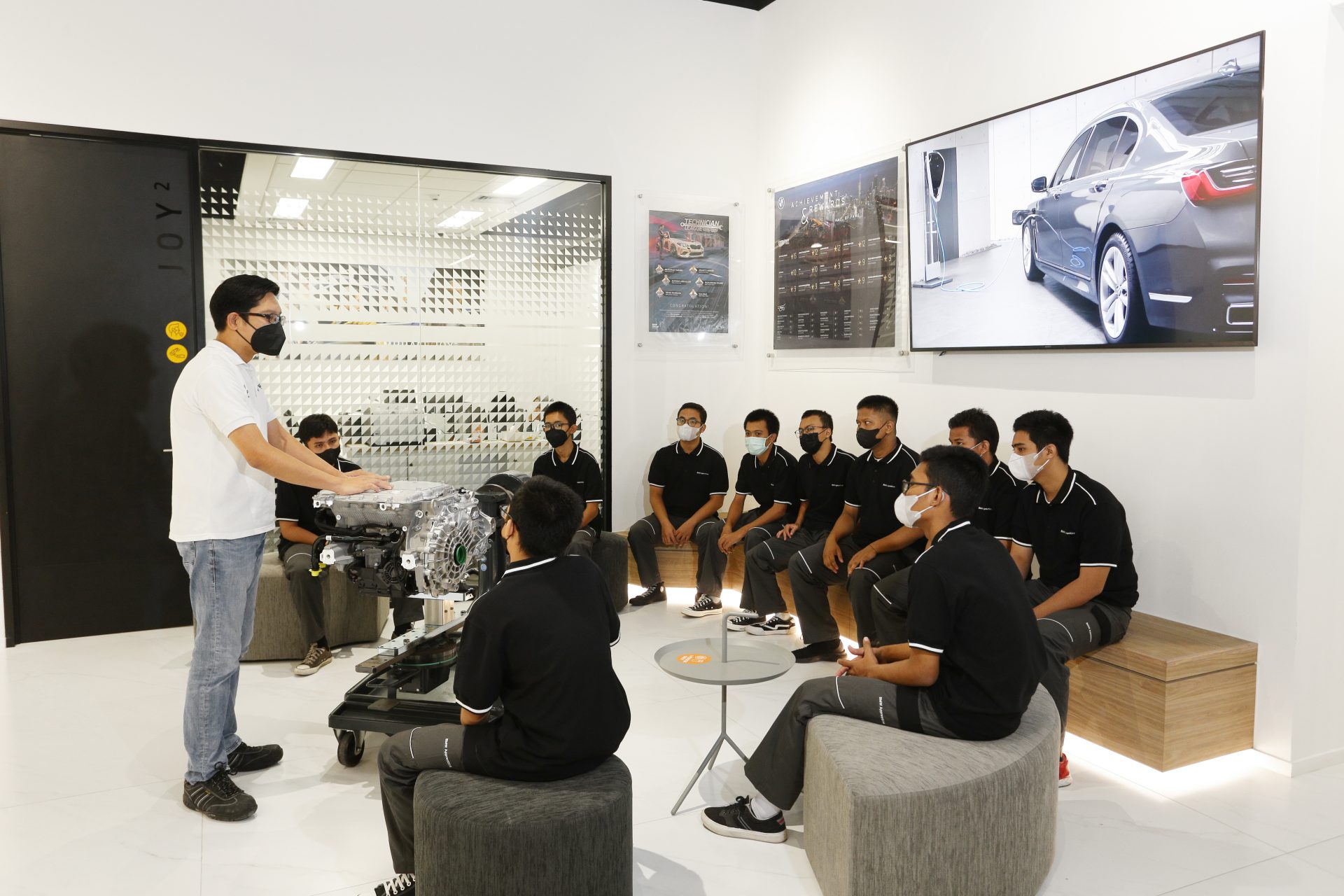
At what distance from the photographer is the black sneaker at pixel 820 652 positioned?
476cm

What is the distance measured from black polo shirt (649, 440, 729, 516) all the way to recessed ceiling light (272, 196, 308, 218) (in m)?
2.67

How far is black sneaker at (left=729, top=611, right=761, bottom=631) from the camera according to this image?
5.35m

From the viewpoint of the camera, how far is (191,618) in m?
5.39

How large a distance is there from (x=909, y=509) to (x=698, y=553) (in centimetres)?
313

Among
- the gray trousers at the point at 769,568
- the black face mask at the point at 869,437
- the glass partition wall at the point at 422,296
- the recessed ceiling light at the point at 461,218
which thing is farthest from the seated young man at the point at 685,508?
the recessed ceiling light at the point at 461,218

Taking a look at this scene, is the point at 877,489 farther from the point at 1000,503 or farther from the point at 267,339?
the point at 267,339

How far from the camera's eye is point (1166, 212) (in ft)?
12.3

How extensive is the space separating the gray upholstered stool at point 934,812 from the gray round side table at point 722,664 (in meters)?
0.44

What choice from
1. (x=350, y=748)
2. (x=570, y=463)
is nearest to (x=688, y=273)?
(x=570, y=463)

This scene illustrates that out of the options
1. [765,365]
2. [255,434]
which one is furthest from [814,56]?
[255,434]

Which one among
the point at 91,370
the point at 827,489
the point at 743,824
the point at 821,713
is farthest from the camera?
the point at 827,489

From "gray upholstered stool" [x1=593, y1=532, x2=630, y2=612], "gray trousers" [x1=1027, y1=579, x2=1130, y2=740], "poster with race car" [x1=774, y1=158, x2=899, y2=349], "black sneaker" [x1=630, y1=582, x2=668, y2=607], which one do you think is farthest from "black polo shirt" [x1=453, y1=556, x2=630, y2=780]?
"poster with race car" [x1=774, y1=158, x2=899, y2=349]

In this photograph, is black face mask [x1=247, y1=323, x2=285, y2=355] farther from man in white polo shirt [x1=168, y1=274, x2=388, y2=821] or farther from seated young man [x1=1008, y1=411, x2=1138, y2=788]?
seated young man [x1=1008, y1=411, x2=1138, y2=788]

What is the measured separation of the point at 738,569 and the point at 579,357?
1.78m
